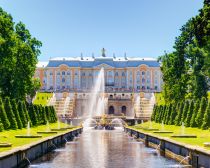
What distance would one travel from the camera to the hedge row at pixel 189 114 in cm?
4148

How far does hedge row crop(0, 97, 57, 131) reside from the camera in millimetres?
39531

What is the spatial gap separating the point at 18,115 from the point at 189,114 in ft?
56.6

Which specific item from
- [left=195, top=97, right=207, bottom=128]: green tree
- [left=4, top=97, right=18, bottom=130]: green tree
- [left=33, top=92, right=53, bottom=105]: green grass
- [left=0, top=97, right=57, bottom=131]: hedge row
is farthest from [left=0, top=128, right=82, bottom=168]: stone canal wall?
[left=33, top=92, right=53, bottom=105]: green grass

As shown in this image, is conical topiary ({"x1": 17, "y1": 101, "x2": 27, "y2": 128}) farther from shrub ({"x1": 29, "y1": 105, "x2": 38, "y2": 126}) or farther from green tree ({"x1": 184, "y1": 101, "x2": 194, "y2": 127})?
green tree ({"x1": 184, "y1": 101, "x2": 194, "y2": 127})

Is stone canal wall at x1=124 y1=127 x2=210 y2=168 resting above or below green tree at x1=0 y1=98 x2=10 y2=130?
below

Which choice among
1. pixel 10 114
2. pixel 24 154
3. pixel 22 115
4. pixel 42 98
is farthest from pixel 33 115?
pixel 42 98

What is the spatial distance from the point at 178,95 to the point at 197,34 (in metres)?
29.4

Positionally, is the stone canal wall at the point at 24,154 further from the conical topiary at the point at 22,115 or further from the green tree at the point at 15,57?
the green tree at the point at 15,57

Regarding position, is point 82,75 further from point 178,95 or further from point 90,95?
point 178,95

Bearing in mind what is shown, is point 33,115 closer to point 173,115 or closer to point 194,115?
point 173,115

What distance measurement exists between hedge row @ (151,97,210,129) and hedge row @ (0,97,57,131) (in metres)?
15.6

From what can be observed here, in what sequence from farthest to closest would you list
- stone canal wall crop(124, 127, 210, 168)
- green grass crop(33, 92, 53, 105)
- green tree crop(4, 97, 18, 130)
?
green grass crop(33, 92, 53, 105) → green tree crop(4, 97, 18, 130) → stone canal wall crop(124, 127, 210, 168)

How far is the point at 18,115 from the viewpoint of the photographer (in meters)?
43.7

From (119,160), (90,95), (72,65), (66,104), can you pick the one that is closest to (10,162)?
(119,160)
